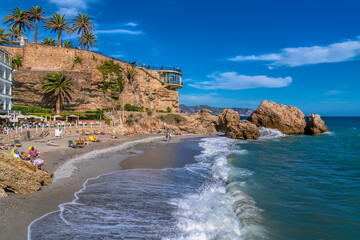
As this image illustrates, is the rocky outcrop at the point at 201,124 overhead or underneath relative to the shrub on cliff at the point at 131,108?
underneath

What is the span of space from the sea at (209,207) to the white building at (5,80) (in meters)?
29.0

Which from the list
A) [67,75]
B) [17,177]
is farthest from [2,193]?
[67,75]

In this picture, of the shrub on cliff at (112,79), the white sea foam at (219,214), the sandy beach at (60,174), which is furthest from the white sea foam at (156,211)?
the shrub on cliff at (112,79)

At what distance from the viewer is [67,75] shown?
1425 inches

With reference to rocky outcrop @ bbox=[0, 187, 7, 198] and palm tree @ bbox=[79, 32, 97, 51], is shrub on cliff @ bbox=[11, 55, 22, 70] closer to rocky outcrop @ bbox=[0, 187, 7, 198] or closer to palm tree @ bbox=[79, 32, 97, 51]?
palm tree @ bbox=[79, 32, 97, 51]

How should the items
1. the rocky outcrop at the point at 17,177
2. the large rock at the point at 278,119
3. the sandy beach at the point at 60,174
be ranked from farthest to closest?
the large rock at the point at 278,119, the rocky outcrop at the point at 17,177, the sandy beach at the point at 60,174

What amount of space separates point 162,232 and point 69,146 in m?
16.3

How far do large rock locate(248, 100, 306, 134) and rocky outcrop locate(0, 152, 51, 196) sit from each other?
38756 mm

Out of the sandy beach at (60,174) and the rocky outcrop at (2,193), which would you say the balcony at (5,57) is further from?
the rocky outcrop at (2,193)

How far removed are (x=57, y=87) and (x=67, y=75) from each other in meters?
3.56

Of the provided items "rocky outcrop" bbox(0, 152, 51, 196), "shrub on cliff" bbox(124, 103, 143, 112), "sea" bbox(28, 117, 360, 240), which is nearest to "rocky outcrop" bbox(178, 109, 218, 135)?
"shrub on cliff" bbox(124, 103, 143, 112)

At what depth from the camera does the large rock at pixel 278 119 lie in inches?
1578

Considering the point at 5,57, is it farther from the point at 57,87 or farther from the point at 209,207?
the point at 209,207

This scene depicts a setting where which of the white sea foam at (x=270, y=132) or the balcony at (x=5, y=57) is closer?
the balcony at (x=5, y=57)
